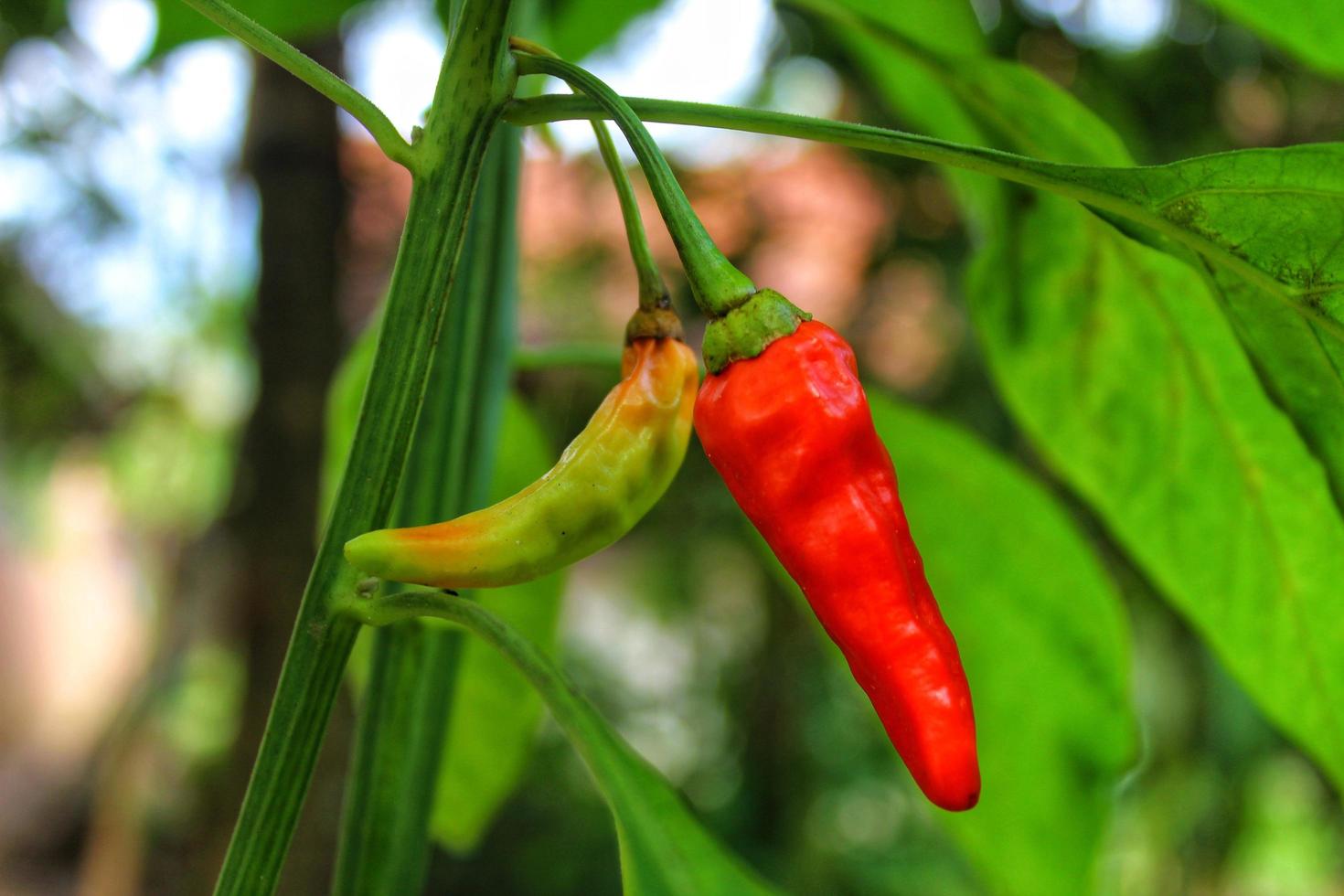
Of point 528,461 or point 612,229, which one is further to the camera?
point 612,229

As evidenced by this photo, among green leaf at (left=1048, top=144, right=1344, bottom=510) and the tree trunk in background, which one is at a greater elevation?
the tree trunk in background

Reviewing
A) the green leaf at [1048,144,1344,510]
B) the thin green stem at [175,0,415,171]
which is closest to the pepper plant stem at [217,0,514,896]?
the thin green stem at [175,0,415,171]

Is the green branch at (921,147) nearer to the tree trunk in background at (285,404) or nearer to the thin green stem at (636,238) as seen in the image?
the thin green stem at (636,238)

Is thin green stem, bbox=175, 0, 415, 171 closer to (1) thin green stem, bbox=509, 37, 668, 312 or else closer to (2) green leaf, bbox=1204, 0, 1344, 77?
(1) thin green stem, bbox=509, 37, 668, 312

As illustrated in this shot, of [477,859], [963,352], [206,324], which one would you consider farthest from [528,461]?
[206,324]

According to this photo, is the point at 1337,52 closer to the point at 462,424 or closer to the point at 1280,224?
the point at 1280,224
